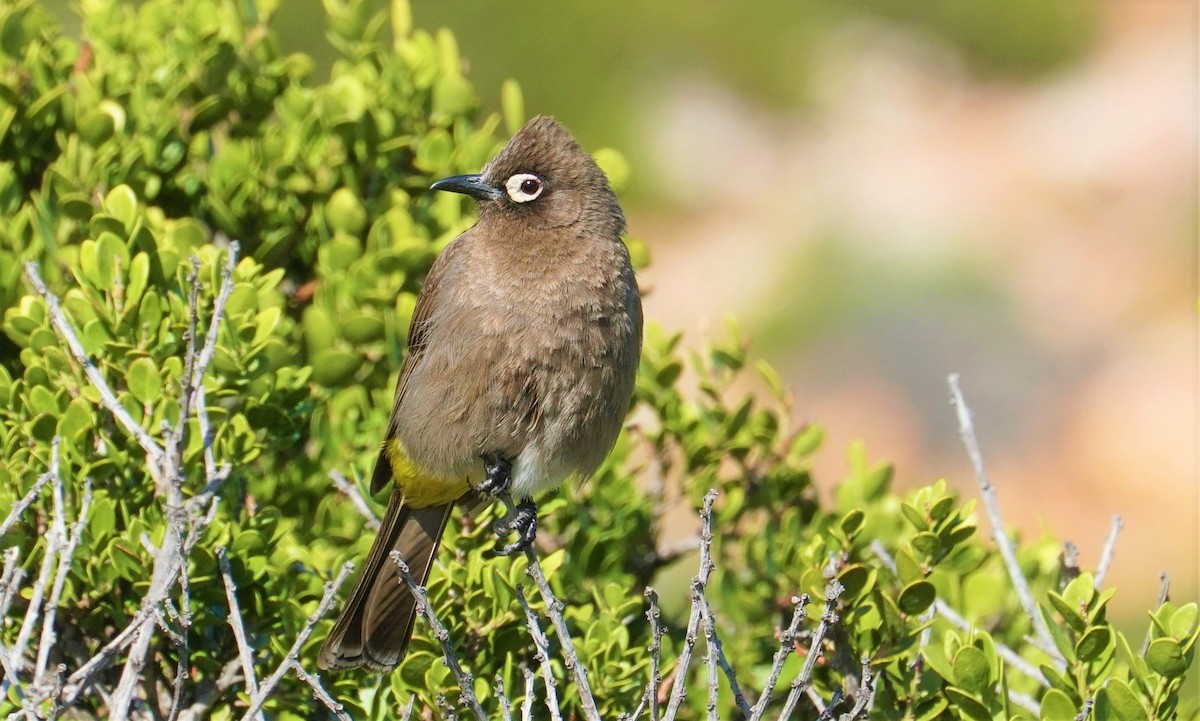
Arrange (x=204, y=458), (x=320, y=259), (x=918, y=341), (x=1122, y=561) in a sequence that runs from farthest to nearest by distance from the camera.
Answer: (x=918, y=341) < (x=1122, y=561) < (x=320, y=259) < (x=204, y=458)

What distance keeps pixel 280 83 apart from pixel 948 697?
243 centimetres

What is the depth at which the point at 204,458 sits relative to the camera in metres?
2.96

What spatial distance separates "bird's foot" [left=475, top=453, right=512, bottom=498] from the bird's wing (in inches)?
9.5

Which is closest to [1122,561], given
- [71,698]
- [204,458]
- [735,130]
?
[735,130]

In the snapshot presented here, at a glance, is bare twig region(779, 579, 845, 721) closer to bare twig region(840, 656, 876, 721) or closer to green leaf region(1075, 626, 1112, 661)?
bare twig region(840, 656, 876, 721)

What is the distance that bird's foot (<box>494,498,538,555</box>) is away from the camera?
9.65ft

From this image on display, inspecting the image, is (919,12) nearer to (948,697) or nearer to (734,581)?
(734,581)

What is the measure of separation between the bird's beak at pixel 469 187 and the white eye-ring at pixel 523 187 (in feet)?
0.11

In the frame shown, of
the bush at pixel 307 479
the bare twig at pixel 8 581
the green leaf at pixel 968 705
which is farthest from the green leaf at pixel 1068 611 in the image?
the bare twig at pixel 8 581

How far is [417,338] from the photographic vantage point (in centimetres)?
346

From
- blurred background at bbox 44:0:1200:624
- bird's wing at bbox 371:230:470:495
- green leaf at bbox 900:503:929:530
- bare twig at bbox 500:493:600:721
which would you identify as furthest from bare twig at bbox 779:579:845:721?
blurred background at bbox 44:0:1200:624

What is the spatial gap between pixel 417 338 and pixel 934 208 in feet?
19.3

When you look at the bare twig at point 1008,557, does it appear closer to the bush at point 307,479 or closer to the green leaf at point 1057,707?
the bush at point 307,479

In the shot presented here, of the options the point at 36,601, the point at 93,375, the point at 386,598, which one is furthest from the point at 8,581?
the point at 386,598
